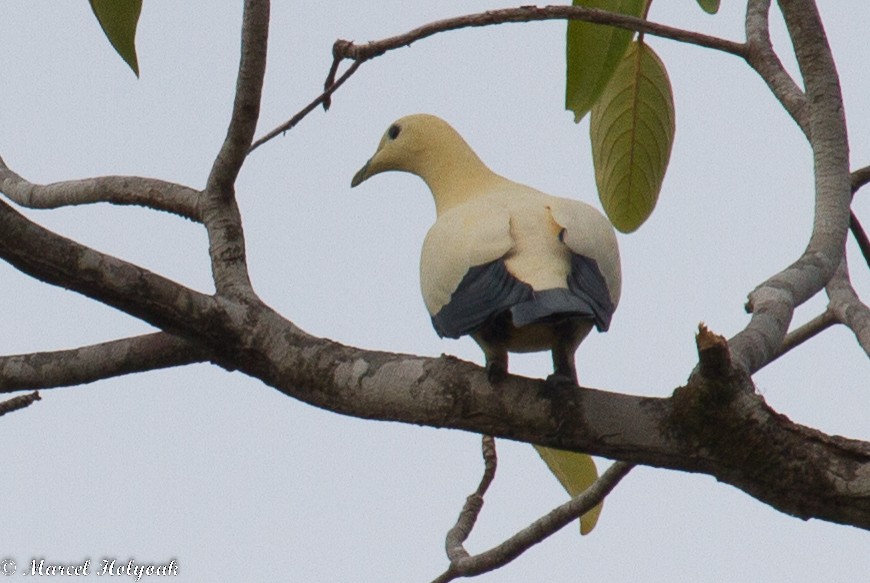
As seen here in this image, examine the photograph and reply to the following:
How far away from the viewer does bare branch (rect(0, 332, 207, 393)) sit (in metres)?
2.47

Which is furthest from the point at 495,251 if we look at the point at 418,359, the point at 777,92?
the point at 777,92

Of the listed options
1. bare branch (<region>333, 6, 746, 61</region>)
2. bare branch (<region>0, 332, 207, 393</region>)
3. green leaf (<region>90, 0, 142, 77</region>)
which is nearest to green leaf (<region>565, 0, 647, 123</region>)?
bare branch (<region>333, 6, 746, 61</region>)

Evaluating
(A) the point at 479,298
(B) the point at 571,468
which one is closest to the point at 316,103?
(A) the point at 479,298

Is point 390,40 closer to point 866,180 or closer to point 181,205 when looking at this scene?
point 181,205

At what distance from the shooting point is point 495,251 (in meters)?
2.84

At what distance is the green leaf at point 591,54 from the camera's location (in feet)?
9.95

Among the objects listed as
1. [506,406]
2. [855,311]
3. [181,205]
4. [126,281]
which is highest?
[181,205]

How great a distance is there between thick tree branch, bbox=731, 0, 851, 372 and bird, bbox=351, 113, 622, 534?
336mm

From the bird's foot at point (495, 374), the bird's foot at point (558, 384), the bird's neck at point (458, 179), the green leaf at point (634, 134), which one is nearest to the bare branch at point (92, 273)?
the bird's foot at point (495, 374)

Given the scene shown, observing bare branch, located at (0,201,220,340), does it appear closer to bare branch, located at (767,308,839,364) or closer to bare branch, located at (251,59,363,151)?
bare branch, located at (251,59,363,151)

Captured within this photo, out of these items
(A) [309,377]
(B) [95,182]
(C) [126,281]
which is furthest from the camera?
(B) [95,182]

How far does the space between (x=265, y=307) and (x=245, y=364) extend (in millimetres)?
116

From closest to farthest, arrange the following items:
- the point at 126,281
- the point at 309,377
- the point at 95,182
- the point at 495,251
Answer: the point at 126,281
the point at 309,377
the point at 495,251
the point at 95,182

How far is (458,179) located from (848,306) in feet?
3.73
